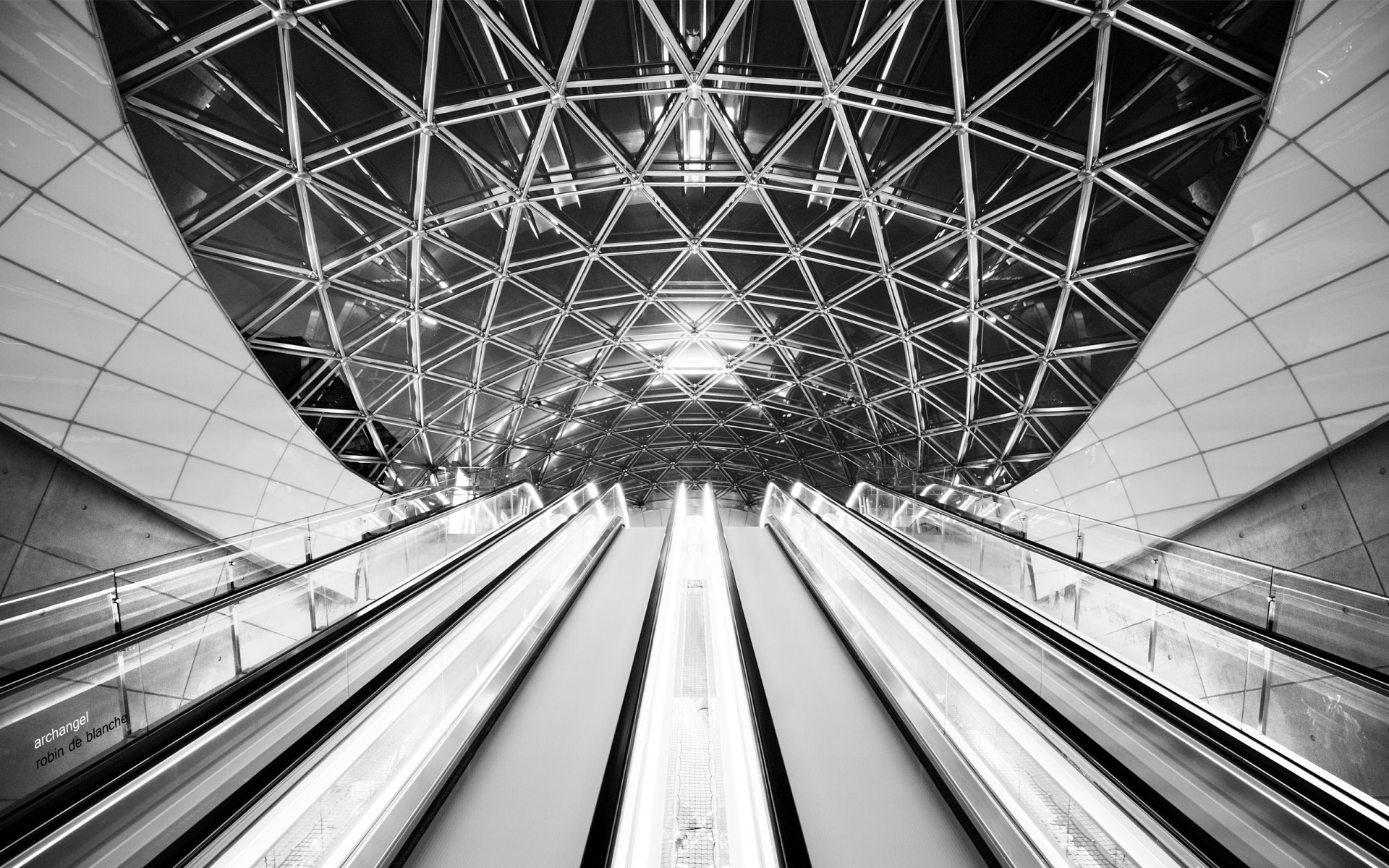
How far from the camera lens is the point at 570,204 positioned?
2061cm

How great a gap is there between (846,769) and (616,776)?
6.71ft

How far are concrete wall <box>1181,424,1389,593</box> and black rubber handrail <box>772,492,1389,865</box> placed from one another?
13.3m

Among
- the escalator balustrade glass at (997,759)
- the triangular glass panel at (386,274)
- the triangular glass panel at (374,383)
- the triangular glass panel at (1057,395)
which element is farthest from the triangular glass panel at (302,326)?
the triangular glass panel at (1057,395)

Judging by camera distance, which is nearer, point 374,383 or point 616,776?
point 616,776

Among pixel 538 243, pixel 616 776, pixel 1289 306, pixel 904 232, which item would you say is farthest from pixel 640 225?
pixel 616 776

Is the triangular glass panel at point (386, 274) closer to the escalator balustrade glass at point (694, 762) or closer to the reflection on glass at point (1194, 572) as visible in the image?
the reflection on glass at point (1194, 572)

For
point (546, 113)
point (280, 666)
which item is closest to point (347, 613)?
point (280, 666)

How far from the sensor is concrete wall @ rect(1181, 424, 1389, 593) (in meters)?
12.5

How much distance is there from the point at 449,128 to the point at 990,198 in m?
17.0

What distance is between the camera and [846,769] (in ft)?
14.5

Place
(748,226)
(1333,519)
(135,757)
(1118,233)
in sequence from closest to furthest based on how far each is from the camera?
1. (135,757)
2. (1333,519)
3. (1118,233)
4. (748,226)

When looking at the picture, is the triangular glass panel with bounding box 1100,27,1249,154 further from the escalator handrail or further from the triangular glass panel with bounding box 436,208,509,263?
the escalator handrail

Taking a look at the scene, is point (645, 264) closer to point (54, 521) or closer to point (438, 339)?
point (438, 339)

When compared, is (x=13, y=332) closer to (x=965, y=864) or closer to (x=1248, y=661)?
(x=965, y=864)
